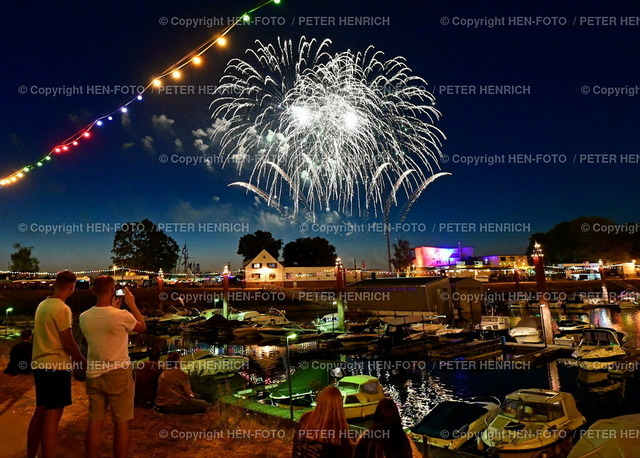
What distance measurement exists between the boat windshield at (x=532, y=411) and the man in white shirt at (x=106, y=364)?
1324 cm

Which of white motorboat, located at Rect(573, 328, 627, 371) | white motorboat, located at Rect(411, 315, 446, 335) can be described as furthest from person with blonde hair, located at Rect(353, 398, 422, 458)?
white motorboat, located at Rect(411, 315, 446, 335)

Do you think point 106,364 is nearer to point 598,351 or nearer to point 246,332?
point 598,351

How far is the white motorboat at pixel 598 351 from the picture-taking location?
2427 centimetres

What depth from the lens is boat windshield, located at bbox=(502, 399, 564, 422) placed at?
46.5 ft

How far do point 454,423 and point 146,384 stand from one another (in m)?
9.79

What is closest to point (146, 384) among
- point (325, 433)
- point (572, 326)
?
point (325, 433)

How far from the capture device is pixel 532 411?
14.4m

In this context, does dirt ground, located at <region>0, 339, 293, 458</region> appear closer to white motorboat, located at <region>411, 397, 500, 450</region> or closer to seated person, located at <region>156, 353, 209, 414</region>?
seated person, located at <region>156, 353, 209, 414</region>

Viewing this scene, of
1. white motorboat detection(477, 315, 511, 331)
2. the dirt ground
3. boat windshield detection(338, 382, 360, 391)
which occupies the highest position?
the dirt ground

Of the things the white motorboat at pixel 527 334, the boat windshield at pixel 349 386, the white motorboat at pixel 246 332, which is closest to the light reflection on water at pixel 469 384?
the boat windshield at pixel 349 386

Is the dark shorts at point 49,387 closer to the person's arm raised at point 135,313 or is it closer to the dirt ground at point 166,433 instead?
the person's arm raised at point 135,313

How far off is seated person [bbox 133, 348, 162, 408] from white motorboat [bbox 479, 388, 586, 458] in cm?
1032

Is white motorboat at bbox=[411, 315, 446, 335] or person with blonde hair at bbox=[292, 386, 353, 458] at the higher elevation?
person with blonde hair at bbox=[292, 386, 353, 458]

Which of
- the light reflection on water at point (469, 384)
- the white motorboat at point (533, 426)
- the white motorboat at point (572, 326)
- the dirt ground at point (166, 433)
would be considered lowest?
the light reflection on water at point (469, 384)
